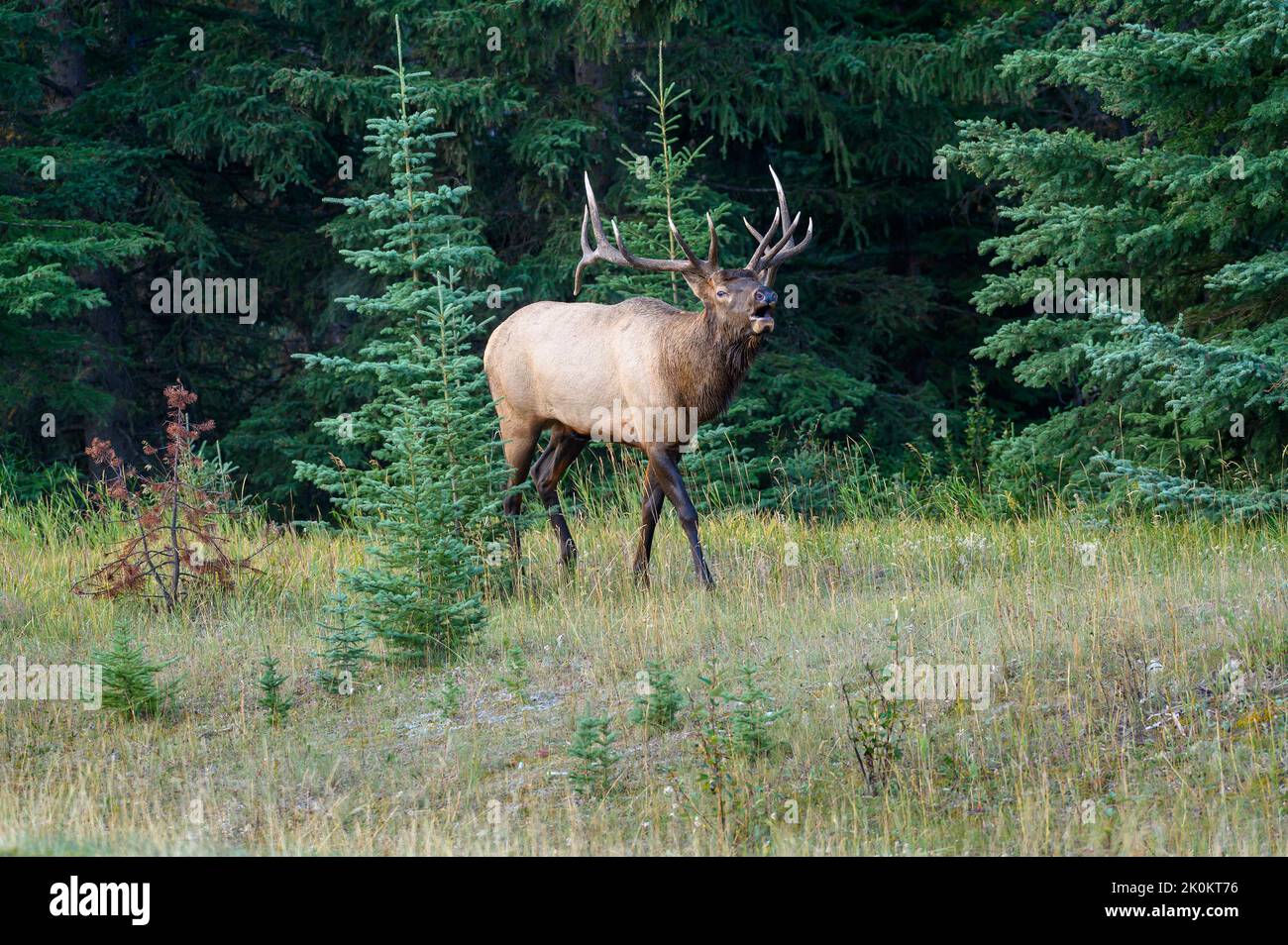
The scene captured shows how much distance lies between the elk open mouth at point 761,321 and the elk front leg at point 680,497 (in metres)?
0.99

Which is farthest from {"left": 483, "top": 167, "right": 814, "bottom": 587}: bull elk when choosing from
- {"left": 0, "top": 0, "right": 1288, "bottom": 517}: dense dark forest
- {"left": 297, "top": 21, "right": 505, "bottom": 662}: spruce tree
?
{"left": 0, "top": 0, "right": 1288, "bottom": 517}: dense dark forest

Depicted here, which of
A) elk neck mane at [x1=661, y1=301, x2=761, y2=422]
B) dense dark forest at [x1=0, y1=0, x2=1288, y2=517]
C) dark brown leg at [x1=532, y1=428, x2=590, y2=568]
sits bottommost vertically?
dark brown leg at [x1=532, y1=428, x2=590, y2=568]

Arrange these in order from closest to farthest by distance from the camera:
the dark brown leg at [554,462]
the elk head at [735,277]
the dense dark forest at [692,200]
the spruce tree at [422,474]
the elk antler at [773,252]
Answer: the spruce tree at [422,474] → the elk head at [735,277] → the elk antler at [773,252] → the dense dark forest at [692,200] → the dark brown leg at [554,462]

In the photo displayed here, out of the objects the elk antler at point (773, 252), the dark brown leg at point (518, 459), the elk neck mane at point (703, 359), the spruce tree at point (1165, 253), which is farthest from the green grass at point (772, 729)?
the elk antler at point (773, 252)

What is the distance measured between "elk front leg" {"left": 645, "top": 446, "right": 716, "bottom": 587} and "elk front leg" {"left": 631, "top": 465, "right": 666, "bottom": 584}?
8 centimetres

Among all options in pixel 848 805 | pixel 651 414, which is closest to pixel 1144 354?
pixel 651 414

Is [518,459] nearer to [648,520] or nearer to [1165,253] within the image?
[648,520]

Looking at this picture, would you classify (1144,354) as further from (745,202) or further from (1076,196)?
(745,202)

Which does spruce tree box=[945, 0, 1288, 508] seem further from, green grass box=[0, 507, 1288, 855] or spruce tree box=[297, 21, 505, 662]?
spruce tree box=[297, 21, 505, 662]

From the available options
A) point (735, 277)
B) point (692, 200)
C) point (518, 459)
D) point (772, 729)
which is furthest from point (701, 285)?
point (692, 200)

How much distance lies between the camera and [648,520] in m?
9.70

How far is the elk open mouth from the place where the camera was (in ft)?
29.9

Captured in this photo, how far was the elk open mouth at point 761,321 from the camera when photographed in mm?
9109

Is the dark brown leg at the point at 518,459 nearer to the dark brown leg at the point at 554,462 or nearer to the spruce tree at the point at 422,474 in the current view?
the dark brown leg at the point at 554,462
